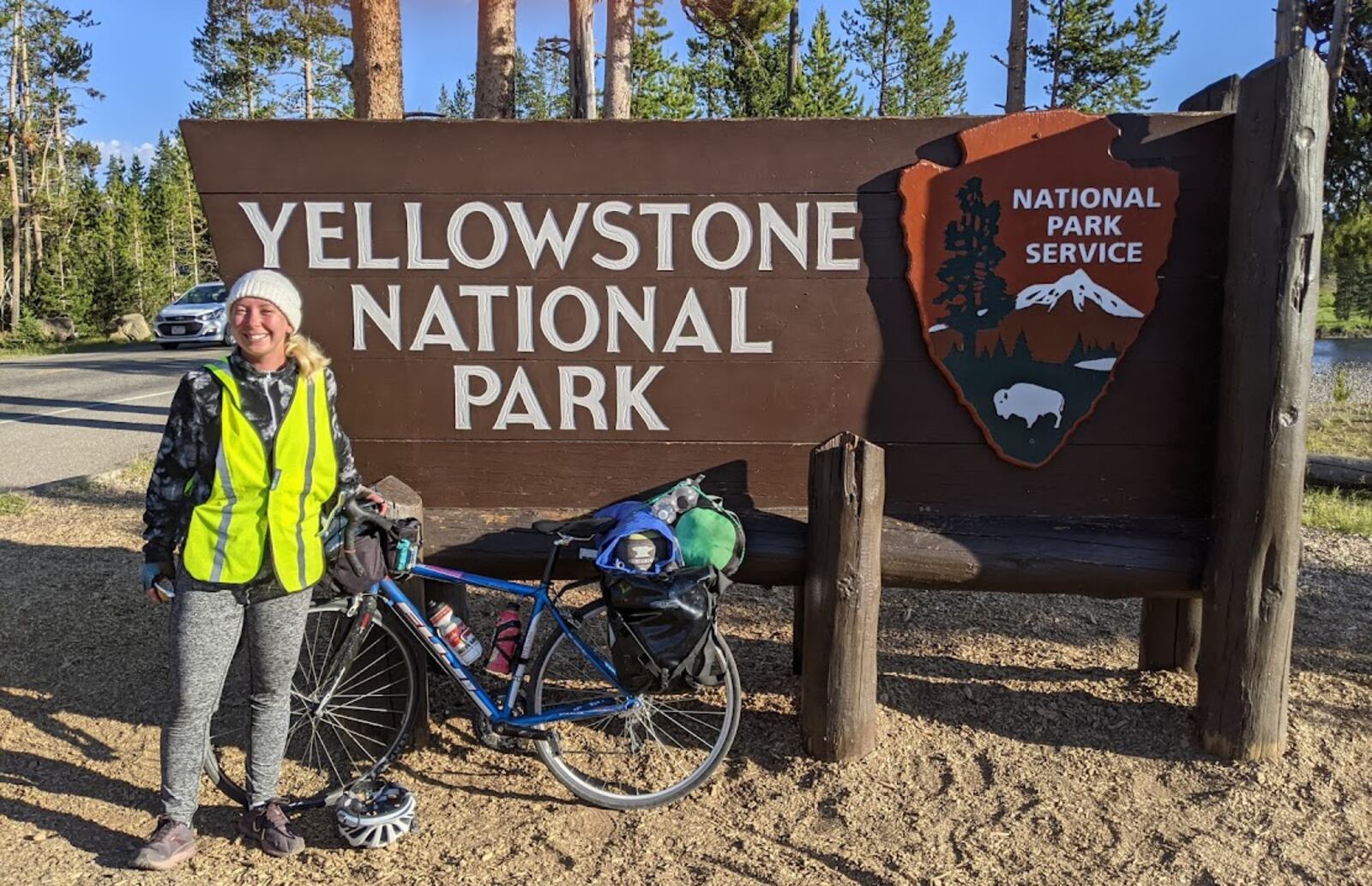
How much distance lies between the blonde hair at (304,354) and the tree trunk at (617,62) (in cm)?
850

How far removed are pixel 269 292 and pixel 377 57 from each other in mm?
4246

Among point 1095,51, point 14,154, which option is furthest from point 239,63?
point 1095,51

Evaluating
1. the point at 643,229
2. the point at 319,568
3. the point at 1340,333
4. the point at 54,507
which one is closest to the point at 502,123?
the point at 643,229

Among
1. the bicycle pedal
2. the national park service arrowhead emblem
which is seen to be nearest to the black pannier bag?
the bicycle pedal

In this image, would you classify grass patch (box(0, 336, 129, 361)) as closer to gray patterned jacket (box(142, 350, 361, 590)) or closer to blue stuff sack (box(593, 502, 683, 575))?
gray patterned jacket (box(142, 350, 361, 590))

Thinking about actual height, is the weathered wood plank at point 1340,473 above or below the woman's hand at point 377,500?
below

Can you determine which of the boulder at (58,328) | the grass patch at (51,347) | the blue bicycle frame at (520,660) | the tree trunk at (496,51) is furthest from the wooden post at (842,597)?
the boulder at (58,328)

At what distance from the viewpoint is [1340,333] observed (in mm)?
36469

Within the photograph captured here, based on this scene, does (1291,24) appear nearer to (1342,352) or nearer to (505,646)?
(505,646)

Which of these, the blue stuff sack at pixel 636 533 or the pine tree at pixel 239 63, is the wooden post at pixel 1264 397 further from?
the pine tree at pixel 239 63

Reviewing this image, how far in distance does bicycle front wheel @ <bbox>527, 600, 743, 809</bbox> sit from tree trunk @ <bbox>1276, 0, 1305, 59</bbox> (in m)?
13.4

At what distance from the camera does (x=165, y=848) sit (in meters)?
2.88

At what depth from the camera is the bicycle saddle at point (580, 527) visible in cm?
321

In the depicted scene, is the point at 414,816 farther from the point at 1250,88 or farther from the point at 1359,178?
the point at 1359,178
